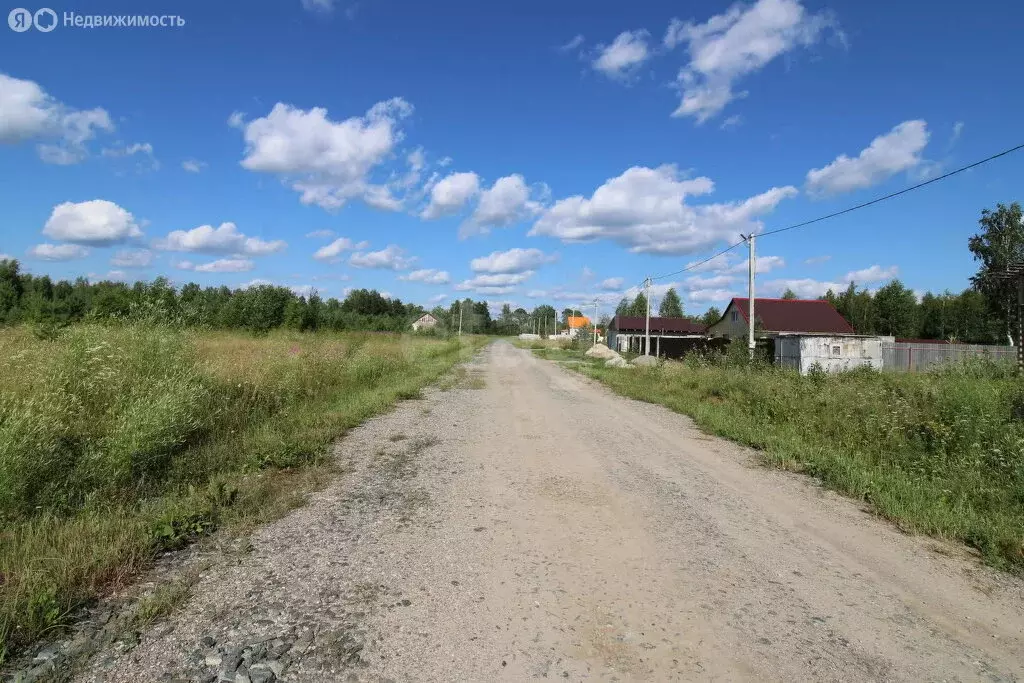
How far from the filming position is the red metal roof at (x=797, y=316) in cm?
4203

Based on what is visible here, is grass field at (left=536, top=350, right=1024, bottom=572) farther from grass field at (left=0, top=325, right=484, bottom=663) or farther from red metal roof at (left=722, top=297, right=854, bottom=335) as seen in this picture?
red metal roof at (left=722, top=297, right=854, bottom=335)

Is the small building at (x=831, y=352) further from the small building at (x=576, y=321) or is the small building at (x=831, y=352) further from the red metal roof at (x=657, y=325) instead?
the small building at (x=576, y=321)

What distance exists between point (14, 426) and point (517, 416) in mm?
7994

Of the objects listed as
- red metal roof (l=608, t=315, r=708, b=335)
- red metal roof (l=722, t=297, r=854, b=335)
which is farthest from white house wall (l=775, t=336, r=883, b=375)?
red metal roof (l=608, t=315, r=708, b=335)

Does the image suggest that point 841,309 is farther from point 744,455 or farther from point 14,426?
point 14,426

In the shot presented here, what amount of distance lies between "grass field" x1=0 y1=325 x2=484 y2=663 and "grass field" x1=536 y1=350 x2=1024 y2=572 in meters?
6.00

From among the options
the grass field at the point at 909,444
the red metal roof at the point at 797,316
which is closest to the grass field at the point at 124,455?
the grass field at the point at 909,444

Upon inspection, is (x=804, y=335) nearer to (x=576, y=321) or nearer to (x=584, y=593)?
(x=584, y=593)

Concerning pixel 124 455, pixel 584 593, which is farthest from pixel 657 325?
pixel 584 593

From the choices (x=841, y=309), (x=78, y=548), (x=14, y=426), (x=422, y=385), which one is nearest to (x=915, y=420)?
(x=78, y=548)

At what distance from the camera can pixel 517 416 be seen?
441 inches

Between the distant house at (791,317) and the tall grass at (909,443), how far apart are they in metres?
30.8

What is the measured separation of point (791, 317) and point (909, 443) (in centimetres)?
3977

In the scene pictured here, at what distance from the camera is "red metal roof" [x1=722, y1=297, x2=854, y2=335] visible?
42.0 meters
